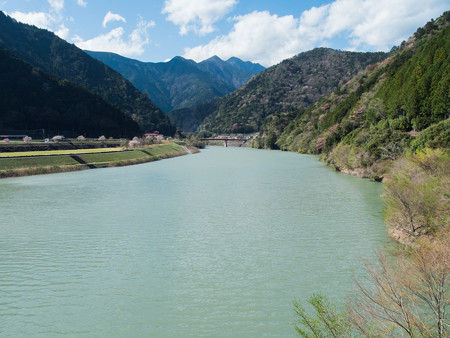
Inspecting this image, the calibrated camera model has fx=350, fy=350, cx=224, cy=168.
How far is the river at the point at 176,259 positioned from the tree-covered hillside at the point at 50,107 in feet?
381

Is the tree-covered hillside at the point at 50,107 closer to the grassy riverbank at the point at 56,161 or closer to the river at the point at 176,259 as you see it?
the grassy riverbank at the point at 56,161

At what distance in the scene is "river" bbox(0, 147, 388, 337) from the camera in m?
15.0

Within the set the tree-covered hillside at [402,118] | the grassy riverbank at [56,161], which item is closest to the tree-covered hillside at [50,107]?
the grassy riverbank at [56,161]

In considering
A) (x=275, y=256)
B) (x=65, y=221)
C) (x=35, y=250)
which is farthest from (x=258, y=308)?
(x=65, y=221)

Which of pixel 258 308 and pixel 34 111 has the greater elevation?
pixel 34 111

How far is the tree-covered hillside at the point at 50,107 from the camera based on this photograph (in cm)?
14350

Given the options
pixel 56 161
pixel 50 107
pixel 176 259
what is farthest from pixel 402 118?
pixel 50 107

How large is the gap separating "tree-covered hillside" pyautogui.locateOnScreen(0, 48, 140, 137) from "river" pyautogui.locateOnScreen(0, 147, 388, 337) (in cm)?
11601

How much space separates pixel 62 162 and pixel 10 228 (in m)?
50.0

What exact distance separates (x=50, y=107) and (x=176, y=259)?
511ft

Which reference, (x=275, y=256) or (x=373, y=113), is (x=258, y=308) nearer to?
(x=275, y=256)

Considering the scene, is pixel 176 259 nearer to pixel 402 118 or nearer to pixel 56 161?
pixel 402 118

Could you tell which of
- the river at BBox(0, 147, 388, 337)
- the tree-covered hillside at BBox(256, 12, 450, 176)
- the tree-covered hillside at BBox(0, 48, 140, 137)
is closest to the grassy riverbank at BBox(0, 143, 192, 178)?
the river at BBox(0, 147, 388, 337)

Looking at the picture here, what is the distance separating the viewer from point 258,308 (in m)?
15.8
